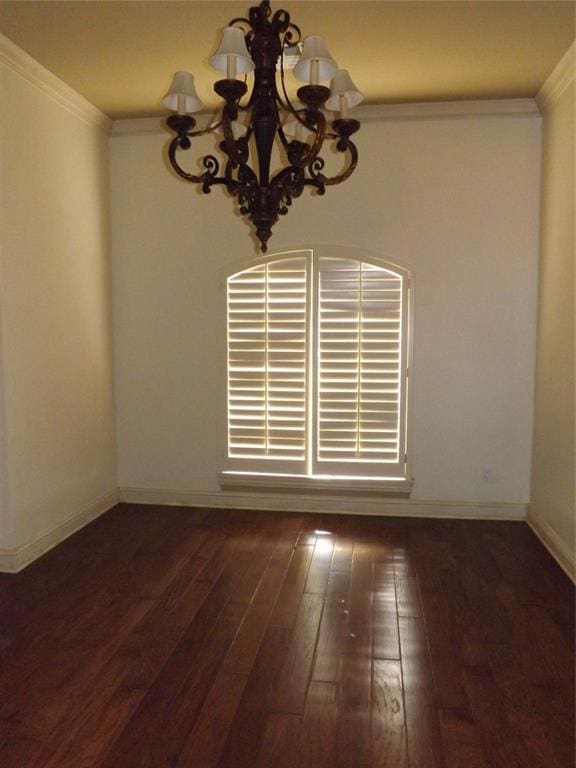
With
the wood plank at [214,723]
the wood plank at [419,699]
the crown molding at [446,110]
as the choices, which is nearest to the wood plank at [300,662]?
A: the wood plank at [214,723]

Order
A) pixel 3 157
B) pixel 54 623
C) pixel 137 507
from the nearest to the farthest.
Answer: pixel 54 623 < pixel 3 157 < pixel 137 507

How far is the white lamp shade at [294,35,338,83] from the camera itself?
2029 mm

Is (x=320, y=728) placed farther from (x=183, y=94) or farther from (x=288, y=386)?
(x=288, y=386)

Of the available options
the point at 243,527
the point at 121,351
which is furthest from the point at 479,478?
the point at 121,351

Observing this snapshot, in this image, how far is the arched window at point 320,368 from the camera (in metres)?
4.22

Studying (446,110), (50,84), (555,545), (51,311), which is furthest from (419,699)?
(50,84)

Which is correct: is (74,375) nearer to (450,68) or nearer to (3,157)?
(3,157)

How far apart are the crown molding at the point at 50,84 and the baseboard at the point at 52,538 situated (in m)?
2.66

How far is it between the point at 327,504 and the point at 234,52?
3186mm

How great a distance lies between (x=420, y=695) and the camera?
2.26m

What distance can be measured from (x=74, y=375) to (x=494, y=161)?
318cm

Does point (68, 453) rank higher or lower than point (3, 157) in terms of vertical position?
lower

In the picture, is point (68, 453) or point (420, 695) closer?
point (420, 695)

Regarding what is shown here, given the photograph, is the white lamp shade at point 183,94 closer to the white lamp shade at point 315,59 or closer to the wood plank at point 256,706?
the white lamp shade at point 315,59
